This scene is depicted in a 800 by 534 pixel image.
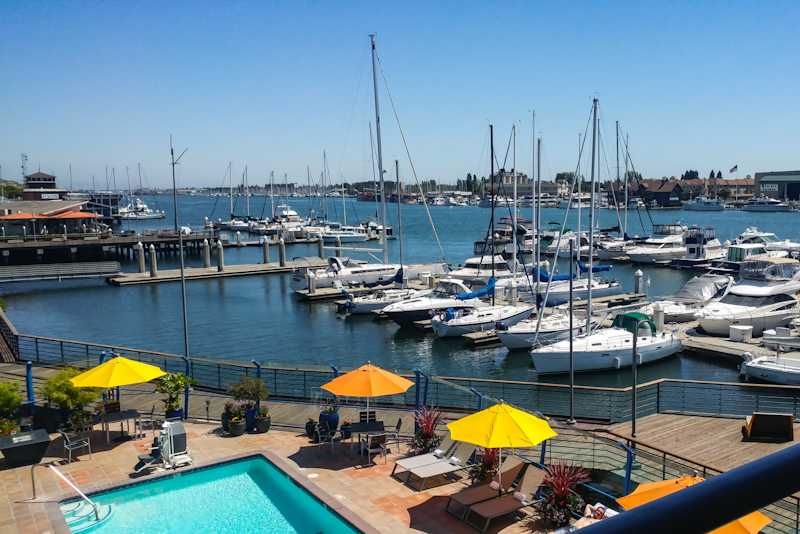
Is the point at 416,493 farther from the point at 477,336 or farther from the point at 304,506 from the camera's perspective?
the point at 477,336

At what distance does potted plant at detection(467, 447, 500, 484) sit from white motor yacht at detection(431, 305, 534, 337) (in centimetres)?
2503

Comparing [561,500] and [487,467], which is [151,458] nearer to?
[487,467]

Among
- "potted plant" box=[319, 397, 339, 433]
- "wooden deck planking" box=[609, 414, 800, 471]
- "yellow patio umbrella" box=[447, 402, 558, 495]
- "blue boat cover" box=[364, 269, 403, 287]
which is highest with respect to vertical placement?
"yellow patio umbrella" box=[447, 402, 558, 495]

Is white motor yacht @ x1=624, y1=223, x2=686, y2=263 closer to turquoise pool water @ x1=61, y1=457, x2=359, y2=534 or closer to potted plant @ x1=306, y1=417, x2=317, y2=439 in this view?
potted plant @ x1=306, y1=417, x2=317, y2=439

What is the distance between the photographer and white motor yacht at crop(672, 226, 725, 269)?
65562 millimetres

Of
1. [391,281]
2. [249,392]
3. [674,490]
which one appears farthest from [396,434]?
[391,281]

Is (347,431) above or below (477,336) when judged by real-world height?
above

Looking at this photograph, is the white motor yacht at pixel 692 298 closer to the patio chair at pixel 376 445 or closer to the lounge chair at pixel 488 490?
the patio chair at pixel 376 445

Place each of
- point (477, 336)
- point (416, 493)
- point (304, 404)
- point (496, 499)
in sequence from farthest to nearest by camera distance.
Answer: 1. point (477, 336)
2. point (304, 404)
3. point (416, 493)
4. point (496, 499)

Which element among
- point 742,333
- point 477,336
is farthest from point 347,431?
point 742,333

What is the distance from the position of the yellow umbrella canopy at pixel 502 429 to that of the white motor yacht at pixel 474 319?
83.6 ft

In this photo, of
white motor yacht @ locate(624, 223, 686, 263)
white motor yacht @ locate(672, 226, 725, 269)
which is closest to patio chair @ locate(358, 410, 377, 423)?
white motor yacht @ locate(672, 226, 725, 269)

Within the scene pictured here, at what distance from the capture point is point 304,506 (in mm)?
12352

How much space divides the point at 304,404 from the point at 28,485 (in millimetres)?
6915
